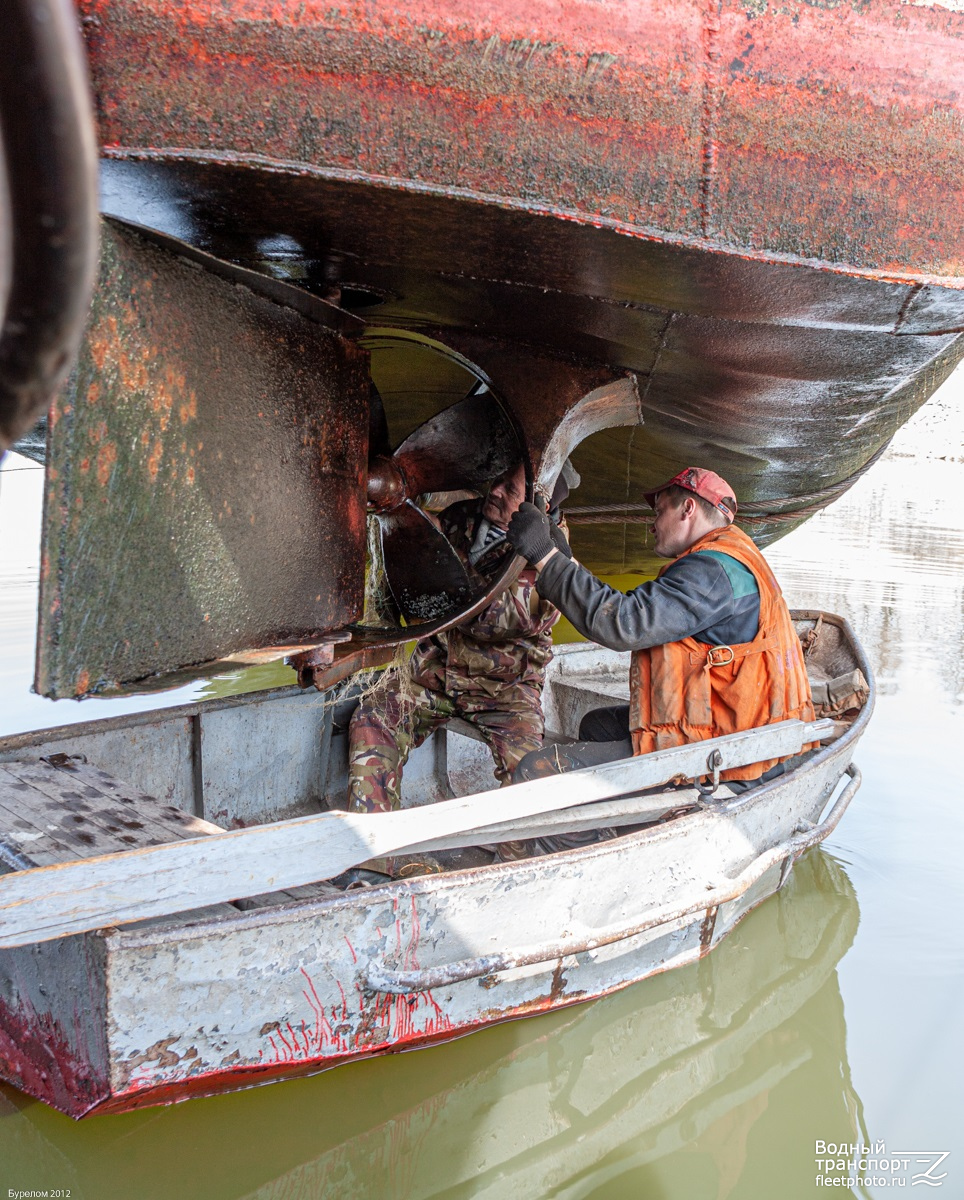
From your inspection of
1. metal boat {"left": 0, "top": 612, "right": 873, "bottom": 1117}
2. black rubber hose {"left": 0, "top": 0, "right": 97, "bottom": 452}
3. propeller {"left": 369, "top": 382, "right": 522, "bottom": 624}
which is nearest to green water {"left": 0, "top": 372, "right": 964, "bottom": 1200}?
metal boat {"left": 0, "top": 612, "right": 873, "bottom": 1117}

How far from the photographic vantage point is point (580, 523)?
6.84 meters

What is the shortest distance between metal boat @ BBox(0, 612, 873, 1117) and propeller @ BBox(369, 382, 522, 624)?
3.58 ft

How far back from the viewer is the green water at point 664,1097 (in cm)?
235

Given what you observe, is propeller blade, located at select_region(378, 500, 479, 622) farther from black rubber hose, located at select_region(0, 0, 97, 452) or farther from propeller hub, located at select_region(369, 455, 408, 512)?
black rubber hose, located at select_region(0, 0, 97, 452)

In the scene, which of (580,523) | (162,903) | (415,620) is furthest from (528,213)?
(580,523)

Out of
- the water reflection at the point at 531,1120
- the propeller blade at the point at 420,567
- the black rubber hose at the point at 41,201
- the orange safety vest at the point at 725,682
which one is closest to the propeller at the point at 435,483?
the propeller blade at the point at 420,567

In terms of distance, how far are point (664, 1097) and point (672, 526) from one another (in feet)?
6.50

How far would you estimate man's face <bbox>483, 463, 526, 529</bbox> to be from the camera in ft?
13.0

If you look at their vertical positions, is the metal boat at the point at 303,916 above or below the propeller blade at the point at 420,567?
below

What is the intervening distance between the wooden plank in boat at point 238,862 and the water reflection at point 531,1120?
751mm

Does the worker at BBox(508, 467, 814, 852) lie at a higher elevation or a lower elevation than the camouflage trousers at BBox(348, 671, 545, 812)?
higher

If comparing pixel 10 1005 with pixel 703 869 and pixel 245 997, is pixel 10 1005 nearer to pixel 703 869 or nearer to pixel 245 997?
pixel 245 997

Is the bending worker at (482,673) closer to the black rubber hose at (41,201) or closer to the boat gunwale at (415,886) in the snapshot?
the boat gunwale at (415,886)

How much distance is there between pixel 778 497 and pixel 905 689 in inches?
81.8
